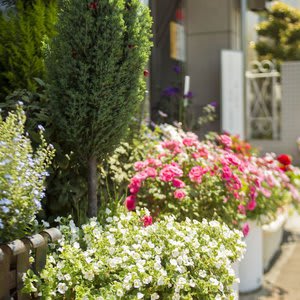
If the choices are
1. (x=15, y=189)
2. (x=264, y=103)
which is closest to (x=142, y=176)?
(x=15, y=189)

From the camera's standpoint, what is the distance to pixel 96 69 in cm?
277

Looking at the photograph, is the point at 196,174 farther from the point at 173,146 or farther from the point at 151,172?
the point at 173,146

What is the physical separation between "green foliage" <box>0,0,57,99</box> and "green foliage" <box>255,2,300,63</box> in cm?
1208

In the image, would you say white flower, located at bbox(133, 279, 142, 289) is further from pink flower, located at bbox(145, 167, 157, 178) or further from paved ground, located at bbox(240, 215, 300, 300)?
paved ground, located at bbox(240, 215, 300, 300)

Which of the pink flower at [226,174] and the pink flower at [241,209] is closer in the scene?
the pink flower at [226,174]

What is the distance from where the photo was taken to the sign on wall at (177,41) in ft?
22.6

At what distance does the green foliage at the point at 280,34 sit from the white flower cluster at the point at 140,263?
1292 centimetres

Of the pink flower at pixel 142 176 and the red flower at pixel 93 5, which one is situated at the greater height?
the red flower at pixel 93 5

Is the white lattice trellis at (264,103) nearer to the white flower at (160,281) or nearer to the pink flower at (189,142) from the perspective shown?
the pink flower at (189,142)

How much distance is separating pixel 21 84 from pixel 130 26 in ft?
3.49

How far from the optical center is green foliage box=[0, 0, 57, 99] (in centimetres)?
355

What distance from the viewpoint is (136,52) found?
288 centimetres

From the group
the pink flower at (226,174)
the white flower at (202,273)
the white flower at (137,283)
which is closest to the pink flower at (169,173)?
the pink flower at (226,174)

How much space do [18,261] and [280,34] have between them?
46.6ft
